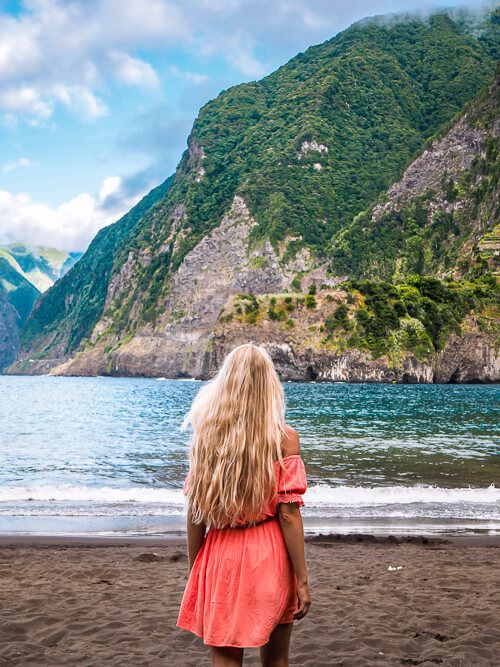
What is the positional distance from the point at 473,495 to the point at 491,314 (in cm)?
10322

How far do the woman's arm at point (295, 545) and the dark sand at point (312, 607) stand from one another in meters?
2.56

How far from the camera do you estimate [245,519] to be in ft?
11.7

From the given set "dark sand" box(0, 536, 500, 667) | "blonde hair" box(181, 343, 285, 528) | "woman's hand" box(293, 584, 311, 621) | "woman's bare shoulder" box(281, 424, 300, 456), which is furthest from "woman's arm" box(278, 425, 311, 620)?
"dark sand" box(0, 536, 500, 667)

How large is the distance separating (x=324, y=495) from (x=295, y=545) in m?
13.5

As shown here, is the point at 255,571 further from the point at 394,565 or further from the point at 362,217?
the point at 362,217

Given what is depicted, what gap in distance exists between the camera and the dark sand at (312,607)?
593 cm

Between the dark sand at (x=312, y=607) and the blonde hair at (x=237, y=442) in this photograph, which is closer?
the blonde hair at (x=237, y=442)

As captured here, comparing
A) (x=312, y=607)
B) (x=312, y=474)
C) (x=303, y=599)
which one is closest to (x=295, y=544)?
(x=303, y=599)

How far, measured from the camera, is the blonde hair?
11.6 feet

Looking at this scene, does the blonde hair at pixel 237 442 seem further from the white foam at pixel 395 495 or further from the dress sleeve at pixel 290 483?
the white foam at pixel 395 495

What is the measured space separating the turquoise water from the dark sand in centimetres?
231

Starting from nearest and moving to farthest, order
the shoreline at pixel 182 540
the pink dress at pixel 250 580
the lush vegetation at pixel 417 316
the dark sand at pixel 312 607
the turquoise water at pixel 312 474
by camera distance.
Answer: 1. the pink dress at pixel 250 580
2. the dark sand at pixel 312 607
3. the shoreline at pixel 182 540
4. the turquoise water at pixel 312 474
5. the lush vegetation at pixel 417 316

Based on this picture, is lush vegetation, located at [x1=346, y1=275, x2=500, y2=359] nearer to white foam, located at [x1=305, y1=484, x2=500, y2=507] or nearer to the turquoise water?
the turquoise water

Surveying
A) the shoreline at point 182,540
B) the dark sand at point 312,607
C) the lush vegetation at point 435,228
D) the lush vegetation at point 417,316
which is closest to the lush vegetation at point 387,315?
the lush vegetation at point 417,316
